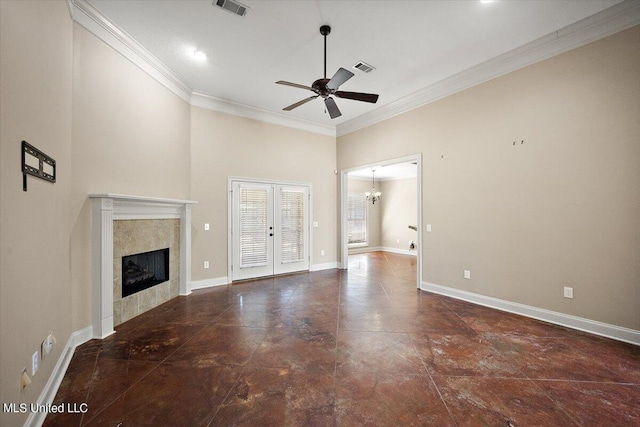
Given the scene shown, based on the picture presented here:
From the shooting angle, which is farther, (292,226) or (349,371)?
(292,226)

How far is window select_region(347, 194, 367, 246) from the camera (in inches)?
405

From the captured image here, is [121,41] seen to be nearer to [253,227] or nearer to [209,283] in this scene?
[253,227]

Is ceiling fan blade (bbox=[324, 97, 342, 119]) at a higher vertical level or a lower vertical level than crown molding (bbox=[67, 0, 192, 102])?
lower

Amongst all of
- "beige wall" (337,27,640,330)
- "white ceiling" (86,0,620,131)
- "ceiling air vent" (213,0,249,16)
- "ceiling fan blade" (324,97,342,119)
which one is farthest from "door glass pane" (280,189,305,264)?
"ceiling air vent" (213,0,249,16)

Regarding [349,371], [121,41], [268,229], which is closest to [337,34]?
[121,41]

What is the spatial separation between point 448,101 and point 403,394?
175 inches

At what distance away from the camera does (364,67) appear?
13.4 feet

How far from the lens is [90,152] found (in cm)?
310

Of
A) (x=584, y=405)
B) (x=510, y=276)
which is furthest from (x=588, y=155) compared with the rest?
(x=584, y=405)

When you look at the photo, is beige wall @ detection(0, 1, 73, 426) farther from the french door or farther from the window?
the window

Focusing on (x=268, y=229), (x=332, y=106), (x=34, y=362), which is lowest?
(x=34, y=362)

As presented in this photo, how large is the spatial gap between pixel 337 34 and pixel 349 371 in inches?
150

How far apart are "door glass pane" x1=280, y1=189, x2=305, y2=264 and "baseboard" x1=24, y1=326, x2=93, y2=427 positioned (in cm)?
364

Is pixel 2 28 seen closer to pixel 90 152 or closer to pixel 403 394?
pixel 90 152
